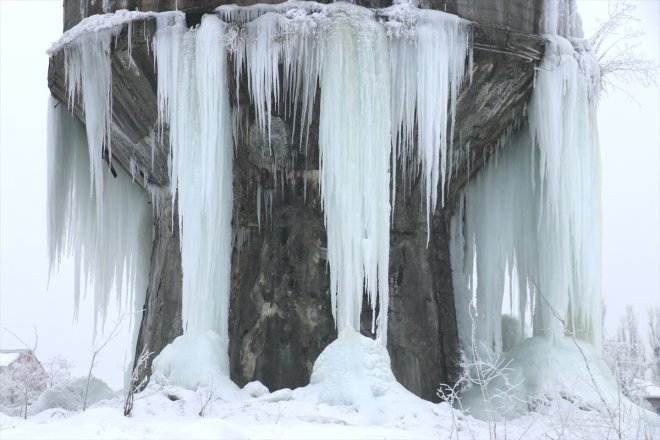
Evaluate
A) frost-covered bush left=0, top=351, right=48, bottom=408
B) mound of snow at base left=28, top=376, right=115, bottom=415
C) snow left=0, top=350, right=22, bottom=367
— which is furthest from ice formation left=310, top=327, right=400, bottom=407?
snow left=0, top=350, right=22, bottom=367

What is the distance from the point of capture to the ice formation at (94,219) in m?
13.2

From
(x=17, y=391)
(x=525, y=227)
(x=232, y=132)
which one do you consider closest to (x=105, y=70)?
(x=232, y=132)

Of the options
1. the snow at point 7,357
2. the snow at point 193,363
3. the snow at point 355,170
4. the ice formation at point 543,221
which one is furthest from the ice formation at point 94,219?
the snow at point 7,357

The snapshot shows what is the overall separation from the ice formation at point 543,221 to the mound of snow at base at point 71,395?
176 inches

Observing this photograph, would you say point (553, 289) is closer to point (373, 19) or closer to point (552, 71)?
point (552, 71)

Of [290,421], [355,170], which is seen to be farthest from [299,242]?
[290,421]

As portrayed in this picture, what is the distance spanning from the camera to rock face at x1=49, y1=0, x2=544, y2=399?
12055 mm

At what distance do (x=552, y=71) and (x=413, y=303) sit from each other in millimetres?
3031

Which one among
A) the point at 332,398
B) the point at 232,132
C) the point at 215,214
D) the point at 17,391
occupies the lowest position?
the point at 17,391

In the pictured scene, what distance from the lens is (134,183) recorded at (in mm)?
14141

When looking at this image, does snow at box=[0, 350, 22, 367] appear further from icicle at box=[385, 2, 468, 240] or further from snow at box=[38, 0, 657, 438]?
icicle at box=[385, 2, 468, 240]

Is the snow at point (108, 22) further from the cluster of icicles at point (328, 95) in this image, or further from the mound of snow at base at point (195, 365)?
the mound of snow at base at point (195, 365)

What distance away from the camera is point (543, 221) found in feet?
42.0

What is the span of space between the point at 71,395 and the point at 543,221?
582 centimetres
